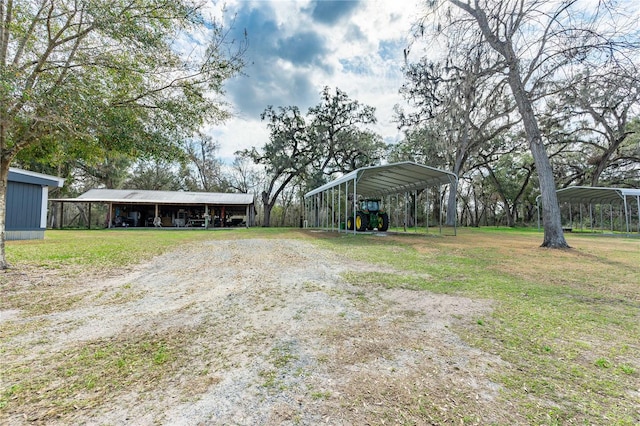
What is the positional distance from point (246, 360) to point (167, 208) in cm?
2419

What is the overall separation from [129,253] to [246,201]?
14382mm

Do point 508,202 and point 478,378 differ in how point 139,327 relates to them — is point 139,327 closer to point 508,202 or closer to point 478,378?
point 478,378

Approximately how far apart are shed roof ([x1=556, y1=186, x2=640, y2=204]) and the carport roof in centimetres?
824

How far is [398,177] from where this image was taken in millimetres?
13398

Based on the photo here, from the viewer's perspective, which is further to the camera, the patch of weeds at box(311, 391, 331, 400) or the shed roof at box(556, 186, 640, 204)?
the shed roof at box(556, 186, 640, 204)

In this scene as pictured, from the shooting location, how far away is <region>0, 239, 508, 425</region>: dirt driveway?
4.72 feet

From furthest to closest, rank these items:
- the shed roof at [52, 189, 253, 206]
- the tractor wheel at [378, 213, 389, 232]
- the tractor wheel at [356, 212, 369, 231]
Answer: the shed roof at [52, 189, 253, 206], the tractor wheel at [378, 213, 389, 232], the tractor wheel at [356, 212, 369, 231]

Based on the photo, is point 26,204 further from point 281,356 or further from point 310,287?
point 281,356

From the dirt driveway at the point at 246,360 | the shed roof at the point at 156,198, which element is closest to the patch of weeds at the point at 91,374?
the dirt driveway at the point at 246,360

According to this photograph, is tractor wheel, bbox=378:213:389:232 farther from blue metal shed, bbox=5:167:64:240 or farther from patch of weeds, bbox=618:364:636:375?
blue metal shed, bbox=5:167:64:240

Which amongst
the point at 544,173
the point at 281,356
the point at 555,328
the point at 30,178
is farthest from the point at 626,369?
the point at 30,178

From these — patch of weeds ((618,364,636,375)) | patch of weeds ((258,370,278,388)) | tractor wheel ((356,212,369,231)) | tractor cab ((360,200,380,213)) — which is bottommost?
patch of weeds ((618,364,636,375))

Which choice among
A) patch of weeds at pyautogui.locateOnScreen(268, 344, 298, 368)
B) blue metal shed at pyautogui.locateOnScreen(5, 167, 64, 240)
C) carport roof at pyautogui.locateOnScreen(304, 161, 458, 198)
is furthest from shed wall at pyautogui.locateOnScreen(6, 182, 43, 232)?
patch of weeds at pyautogui.locateOnScreen(268, 344, 298, 368)

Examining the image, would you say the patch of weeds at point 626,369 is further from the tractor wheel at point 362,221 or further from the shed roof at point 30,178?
the shed roof at point 30,178
